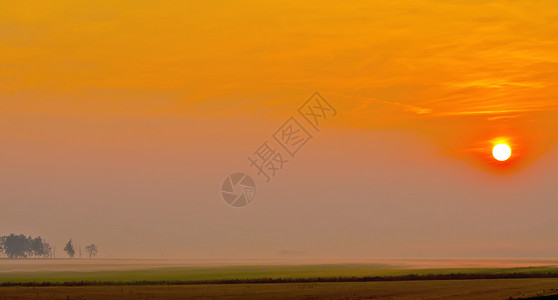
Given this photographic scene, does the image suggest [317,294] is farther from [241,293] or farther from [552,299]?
[552,299]

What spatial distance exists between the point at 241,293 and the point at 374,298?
18164 millimetres

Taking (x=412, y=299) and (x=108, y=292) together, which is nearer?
(x=412, y=299)

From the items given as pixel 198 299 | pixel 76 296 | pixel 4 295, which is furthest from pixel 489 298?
pixel 4 295

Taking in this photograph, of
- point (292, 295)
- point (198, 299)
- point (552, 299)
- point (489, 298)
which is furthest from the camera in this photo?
point (292, 295)

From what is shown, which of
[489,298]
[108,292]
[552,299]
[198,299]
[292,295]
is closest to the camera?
[552,299]

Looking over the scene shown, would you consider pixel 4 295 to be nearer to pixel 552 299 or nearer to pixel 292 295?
pixel 292 295

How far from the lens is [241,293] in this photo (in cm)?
8925

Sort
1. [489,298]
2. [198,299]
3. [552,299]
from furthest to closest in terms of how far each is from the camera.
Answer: [198,299] < [489,298] < [552,299]

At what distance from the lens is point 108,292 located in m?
93.9

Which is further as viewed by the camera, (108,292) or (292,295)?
(108,292)

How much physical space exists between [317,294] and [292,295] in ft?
10.3

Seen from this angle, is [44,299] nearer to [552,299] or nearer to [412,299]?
[412,299]

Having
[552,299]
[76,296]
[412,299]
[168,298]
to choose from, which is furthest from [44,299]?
[552,299]

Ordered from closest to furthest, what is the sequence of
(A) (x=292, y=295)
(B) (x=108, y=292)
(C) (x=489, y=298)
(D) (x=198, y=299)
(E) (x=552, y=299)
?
(E) (x=552, y=299)
(C) (x=489, y=298)
(D) (x=198, y=299)
(A) (x=292, y=295)
(B) (x=108, y=292)
